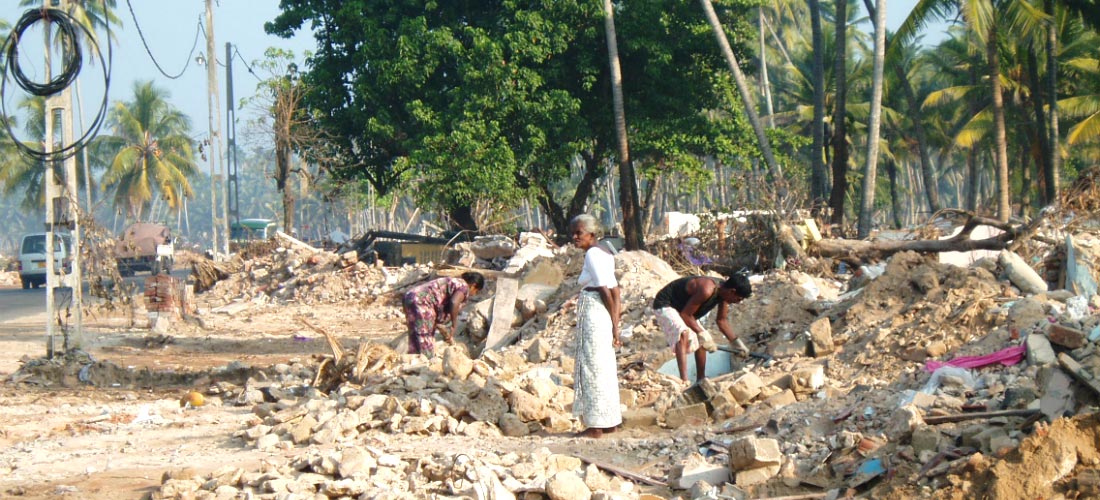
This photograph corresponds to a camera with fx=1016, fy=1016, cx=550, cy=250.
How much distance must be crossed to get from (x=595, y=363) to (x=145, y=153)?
41169 millimetres

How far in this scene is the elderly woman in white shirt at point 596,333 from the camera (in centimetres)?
672

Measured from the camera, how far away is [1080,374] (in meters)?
5.10

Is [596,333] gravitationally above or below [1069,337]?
above

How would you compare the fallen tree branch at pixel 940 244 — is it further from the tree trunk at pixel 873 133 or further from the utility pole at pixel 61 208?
the utility pole at pixel 61 208

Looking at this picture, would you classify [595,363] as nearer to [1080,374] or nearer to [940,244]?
[1080,374]

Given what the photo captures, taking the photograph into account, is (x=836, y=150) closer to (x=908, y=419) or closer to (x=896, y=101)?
(x=908, y=419)

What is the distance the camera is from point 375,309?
62.2ft

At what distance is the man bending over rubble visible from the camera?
7828mm

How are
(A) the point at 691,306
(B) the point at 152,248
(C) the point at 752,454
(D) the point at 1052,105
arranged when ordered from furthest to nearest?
1. (B) the point at 152,248
2. (D) the point at 1052,105
3. (A) the point at 691,306
4. (C) the point at 752,454

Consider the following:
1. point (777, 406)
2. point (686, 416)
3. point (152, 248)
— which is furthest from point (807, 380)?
point (152, 248)

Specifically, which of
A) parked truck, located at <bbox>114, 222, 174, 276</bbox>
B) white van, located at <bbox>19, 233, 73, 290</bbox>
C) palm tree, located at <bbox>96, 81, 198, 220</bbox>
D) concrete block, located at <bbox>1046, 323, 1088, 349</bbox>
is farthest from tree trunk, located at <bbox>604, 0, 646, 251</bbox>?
palm tree, located at <bbox>96, 81, 198, 220</bbox>

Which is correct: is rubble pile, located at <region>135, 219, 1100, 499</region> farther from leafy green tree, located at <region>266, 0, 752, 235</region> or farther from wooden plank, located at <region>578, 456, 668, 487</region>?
leafy green tree, located at <region>266, 0, 752, 235</region>

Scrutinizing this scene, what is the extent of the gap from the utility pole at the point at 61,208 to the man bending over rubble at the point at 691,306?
7.09 meters

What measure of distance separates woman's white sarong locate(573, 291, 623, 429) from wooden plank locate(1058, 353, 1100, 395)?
2715 mm
